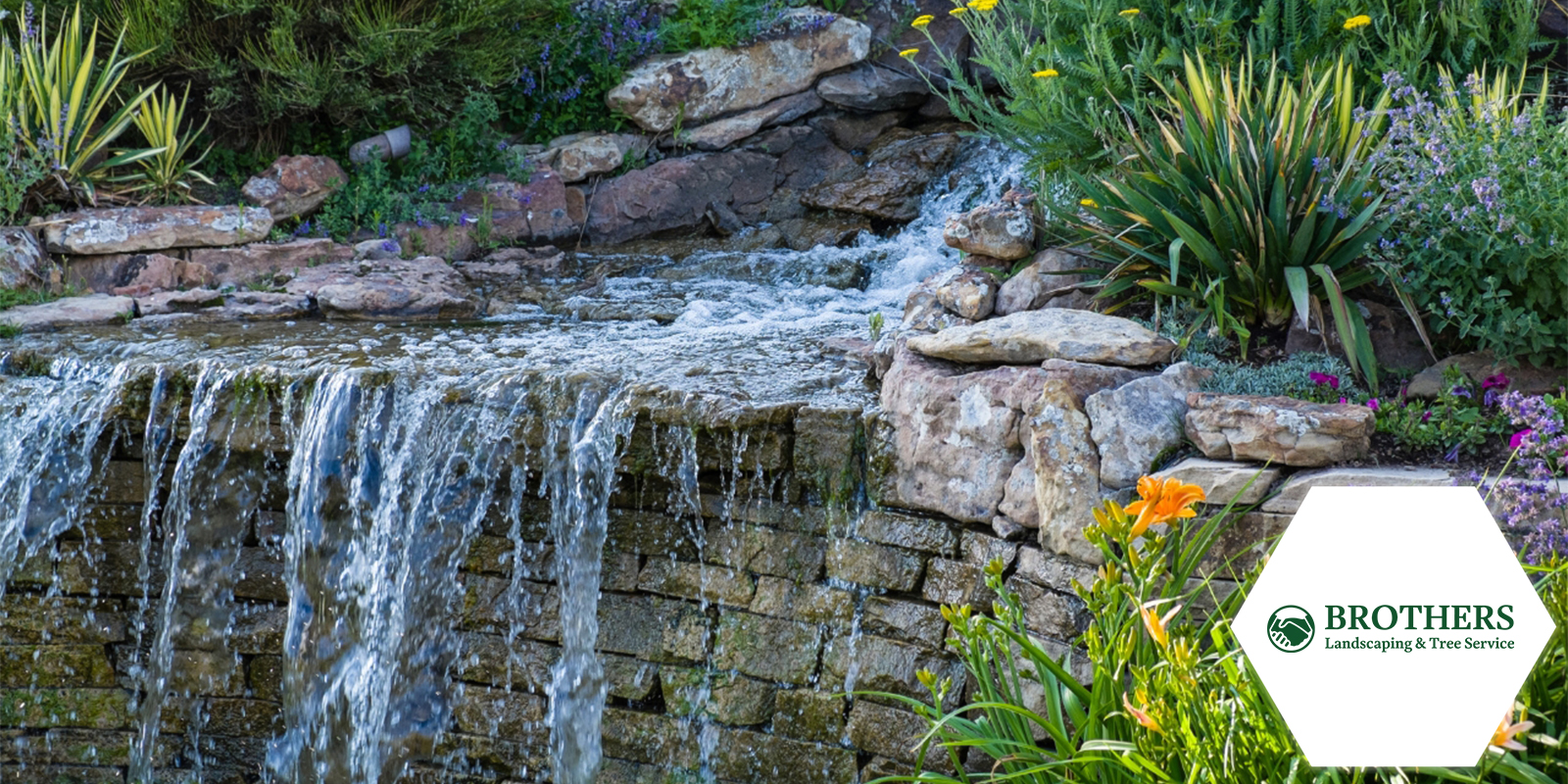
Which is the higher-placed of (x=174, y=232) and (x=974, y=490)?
(x=174, y=232)

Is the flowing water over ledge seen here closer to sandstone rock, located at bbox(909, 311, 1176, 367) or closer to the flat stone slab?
sandstone rock, located at bbox(909, 311, 1176, 367)

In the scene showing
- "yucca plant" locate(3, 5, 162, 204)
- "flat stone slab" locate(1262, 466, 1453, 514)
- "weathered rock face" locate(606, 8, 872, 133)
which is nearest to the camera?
"flat stone slab" locate(1262, 466, 1453, 514)

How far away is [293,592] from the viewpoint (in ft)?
12.7

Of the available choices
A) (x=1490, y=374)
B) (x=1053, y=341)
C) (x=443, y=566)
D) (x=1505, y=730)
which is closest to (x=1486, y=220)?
(x=1490, y=374)

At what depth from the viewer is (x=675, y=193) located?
280 inches

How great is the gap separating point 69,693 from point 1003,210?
3.52m

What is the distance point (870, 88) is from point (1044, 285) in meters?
4.10

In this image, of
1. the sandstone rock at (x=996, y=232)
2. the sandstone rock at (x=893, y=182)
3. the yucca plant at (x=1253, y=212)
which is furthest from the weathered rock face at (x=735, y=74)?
the yucca plant at (x=1253, y=212)

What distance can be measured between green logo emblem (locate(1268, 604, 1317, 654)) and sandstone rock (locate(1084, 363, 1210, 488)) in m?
1.55

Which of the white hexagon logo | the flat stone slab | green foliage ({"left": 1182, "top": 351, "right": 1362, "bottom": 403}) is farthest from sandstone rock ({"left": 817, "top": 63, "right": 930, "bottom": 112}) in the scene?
the white hexagon logo

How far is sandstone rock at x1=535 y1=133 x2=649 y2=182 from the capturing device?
23.1 ft

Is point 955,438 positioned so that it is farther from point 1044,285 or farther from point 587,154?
point 587,154

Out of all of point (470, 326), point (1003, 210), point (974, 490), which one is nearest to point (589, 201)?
point (470, 326)

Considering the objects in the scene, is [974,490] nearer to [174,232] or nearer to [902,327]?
[902,327]
